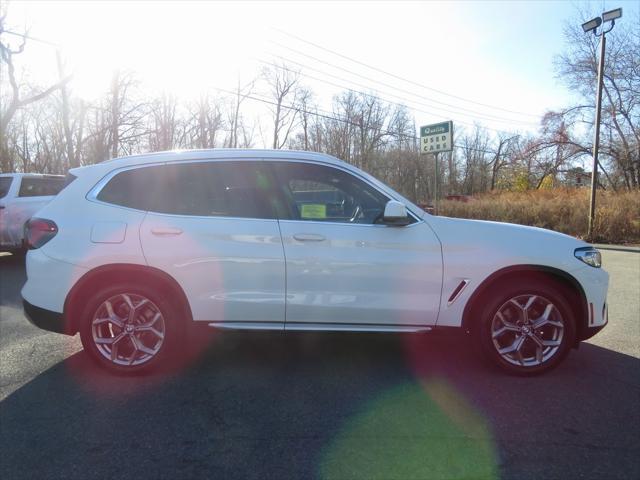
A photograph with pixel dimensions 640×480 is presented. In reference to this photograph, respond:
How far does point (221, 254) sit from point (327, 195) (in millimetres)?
1019

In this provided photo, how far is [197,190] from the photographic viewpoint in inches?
153

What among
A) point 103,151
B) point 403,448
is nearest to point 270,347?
point 403,448

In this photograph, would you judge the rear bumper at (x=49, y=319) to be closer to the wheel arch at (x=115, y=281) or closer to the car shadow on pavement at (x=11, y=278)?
the wheel arch at (x=115, y=281)

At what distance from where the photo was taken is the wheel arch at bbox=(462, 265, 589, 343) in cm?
371

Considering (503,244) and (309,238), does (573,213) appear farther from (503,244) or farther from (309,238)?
(309,238)

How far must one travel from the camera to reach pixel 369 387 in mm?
3641

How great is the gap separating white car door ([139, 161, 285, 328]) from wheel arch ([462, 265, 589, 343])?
59.7 inches

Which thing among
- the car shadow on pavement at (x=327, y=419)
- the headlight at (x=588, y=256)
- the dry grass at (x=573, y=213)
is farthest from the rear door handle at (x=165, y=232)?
the dry grass at (x=573, y=213)

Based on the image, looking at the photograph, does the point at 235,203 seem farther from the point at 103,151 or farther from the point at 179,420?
the point at 103,151

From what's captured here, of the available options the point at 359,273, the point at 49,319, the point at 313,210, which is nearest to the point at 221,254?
the point at 313,210

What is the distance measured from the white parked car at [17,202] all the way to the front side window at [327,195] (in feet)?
24.2

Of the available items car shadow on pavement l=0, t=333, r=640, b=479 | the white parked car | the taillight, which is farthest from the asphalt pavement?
the white parked car

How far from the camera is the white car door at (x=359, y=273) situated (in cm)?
367

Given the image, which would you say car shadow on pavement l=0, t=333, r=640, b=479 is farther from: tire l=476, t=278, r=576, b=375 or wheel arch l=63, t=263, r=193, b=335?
wheel arch l=63, t=263, r=193, b=335
